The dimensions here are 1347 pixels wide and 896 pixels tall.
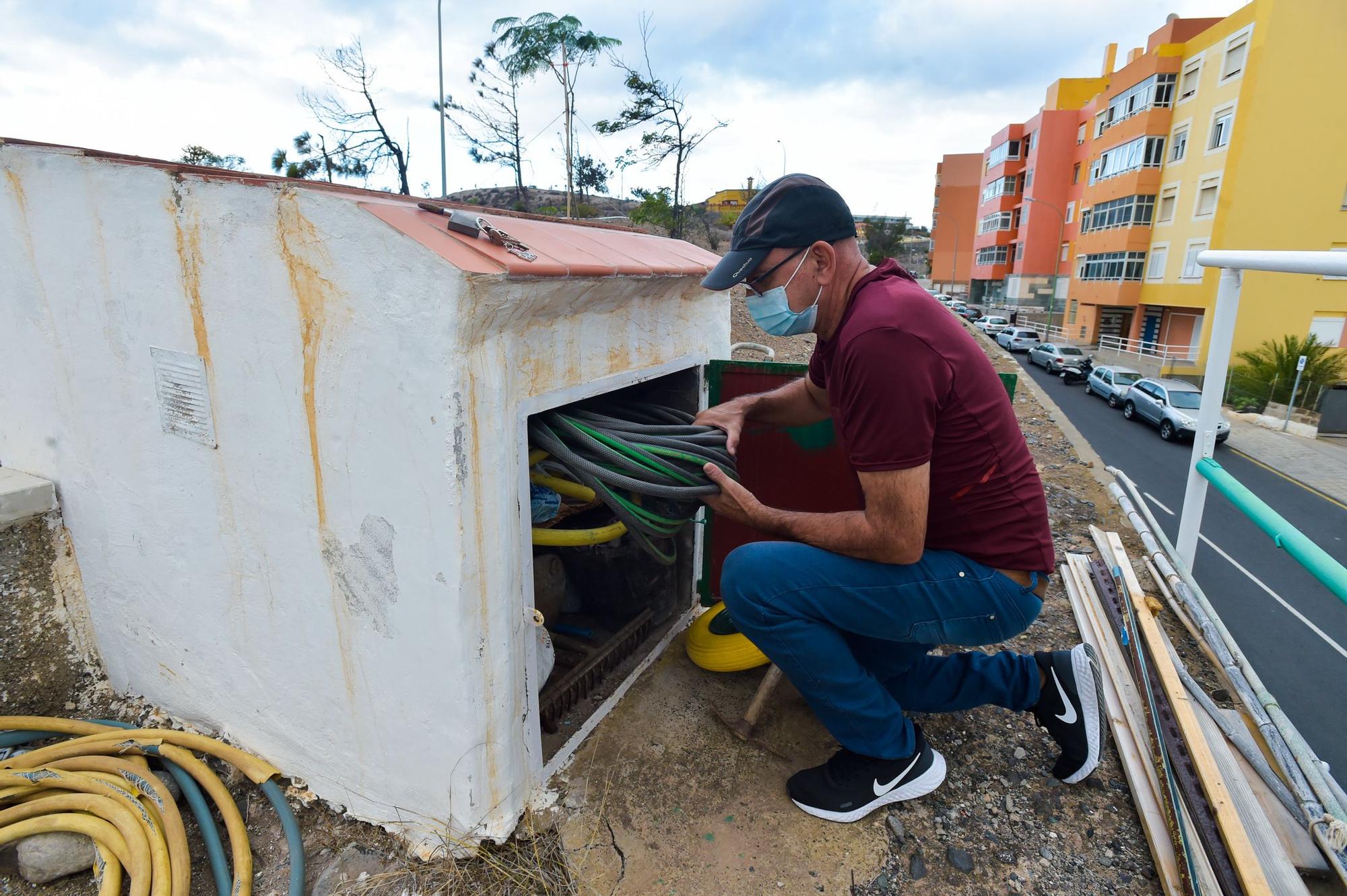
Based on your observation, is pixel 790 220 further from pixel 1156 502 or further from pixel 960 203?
pixel 960 203

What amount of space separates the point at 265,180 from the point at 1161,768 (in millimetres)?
3167

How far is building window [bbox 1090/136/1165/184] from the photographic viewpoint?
26609 millimetres

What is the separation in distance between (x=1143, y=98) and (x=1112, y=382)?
14.2 meters

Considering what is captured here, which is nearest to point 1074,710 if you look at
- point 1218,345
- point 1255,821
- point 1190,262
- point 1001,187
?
point 1255,821

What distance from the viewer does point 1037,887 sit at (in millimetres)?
1983

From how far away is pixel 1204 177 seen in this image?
2389 centimetres

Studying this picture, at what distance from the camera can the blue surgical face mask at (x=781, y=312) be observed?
217cm

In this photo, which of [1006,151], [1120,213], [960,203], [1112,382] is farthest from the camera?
[960,203]

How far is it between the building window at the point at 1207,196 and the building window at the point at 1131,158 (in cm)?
319

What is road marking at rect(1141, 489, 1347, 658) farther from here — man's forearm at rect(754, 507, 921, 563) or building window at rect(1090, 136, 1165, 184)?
building window at rect(1090, 136, 1165, 184)

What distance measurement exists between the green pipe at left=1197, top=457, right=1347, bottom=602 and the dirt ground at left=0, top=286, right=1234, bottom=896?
2.98 ft

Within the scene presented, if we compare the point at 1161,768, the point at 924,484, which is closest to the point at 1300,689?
the point at 1161,768

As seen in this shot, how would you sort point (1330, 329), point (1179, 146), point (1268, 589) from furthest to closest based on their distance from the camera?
point (1179, 146), point (1330, 329), point (1268, 589)

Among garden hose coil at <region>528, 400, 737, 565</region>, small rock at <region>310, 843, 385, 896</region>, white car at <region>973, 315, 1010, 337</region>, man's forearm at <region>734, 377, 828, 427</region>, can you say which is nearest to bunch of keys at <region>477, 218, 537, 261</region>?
garden hose coil at <region>528, 400, 737, 565</region>
